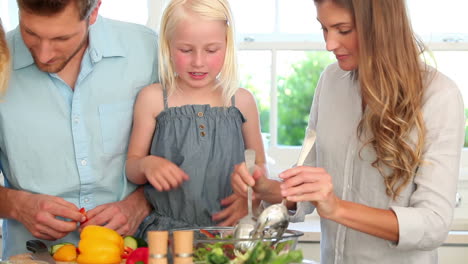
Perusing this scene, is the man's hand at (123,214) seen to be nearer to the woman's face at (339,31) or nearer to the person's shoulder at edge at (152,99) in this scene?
the person's shoulder at edge at (152,99)

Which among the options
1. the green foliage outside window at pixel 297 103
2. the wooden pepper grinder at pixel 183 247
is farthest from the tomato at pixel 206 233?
the green foliage outside window at pixel 297 103

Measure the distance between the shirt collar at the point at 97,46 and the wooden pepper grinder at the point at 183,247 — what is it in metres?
0.86

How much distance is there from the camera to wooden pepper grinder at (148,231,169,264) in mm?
1445

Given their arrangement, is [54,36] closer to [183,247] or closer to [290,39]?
[183,247]

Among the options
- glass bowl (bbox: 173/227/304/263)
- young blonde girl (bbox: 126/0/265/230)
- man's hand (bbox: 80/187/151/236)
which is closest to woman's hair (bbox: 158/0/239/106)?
young blonde girl (bbox: 126/0/265/230)

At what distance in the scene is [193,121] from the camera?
2.11 metres

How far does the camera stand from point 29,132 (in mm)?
2090

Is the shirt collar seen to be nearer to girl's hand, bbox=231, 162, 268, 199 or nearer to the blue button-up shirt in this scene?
the blue button-up shirt

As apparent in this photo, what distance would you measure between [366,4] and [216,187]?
682mm

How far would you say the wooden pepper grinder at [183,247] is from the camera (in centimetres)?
144

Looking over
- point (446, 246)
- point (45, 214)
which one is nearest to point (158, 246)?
point (45, 214)

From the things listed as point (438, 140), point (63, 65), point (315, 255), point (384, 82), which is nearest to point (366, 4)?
point (384, 82)

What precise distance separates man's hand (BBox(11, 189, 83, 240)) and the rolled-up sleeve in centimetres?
84

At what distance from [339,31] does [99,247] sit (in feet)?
2.63
